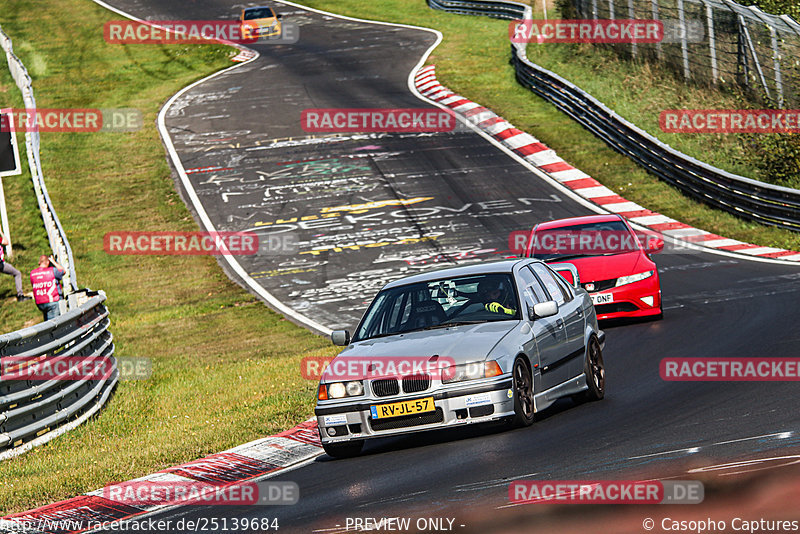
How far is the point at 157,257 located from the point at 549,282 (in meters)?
16.0

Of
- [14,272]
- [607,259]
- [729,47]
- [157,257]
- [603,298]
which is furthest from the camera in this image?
[729,47]

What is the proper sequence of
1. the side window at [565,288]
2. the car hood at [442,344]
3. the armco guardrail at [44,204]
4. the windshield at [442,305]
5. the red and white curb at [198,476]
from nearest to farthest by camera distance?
1. the red and white curb at [198,476]
2. the car hood at [442,344]
3. the windshield at [442,305]
4. the side window at [565,288]
5. the armco guardrail at [44,204]

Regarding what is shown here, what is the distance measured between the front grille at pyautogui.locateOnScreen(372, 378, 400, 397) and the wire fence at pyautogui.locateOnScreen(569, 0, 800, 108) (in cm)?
1835

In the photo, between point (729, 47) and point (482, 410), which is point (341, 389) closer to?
point (482, 410)

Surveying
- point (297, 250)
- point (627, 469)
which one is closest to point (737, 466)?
point (627, 469)

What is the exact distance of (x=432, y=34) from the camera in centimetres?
4691

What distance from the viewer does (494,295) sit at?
10125 mm

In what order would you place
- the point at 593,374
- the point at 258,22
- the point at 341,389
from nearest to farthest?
1. the point at 341,389
2. the point at 593,374
3. the point at 258,22

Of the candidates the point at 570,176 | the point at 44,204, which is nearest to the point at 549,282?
the point at 570,176

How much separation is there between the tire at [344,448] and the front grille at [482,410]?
99 cm

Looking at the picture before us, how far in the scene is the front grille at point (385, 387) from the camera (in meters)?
9.02

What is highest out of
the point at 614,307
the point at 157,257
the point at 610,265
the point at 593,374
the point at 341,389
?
the point at 341,389

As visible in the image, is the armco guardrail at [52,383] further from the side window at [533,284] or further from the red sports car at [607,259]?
the red sports car at [607,259]

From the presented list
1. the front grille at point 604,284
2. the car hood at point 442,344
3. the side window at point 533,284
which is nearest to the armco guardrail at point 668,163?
the front grille at point 604,284
